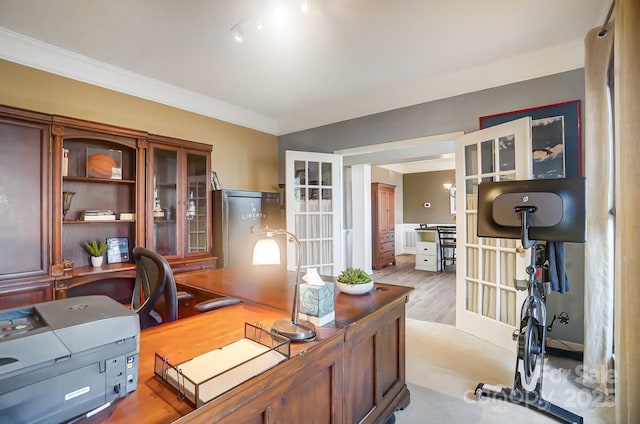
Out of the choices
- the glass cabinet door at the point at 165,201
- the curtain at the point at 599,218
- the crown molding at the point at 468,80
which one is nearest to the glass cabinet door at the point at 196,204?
the glass cabinet door at the point at 165,201

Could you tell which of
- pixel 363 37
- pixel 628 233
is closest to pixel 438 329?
pixel 628 233

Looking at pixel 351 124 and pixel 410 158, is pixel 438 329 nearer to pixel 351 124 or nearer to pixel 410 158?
pixel 351 124

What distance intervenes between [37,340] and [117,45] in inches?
112

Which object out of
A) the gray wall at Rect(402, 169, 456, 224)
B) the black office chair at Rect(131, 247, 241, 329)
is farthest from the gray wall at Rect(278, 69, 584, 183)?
the gray wall at Rect(402, 169, 456, 224)

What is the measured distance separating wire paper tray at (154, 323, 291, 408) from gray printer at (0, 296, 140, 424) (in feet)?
0.36

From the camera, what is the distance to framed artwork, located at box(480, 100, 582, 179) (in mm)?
2670

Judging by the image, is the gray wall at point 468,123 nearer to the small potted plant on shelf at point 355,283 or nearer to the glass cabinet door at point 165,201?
the glass cabinet door at point 165,201

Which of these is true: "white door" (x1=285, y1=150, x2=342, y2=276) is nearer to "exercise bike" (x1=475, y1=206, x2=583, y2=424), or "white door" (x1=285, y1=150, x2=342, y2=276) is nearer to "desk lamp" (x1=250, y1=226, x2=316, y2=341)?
"exercise bike" (x1=475, y1=206, x2=583, y2=424)

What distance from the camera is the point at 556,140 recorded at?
2.74m

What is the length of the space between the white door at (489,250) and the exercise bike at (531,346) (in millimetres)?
792

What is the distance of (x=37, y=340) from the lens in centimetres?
69

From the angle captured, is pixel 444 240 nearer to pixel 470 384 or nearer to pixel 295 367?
pixel 470 384

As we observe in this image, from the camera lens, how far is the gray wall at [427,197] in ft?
29.5

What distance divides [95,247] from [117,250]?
20cm
